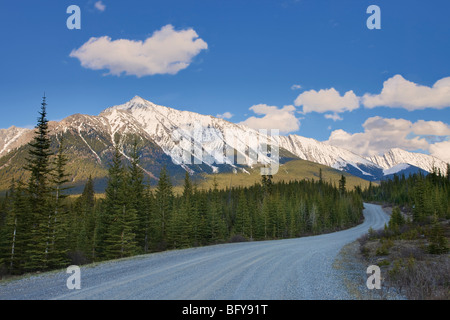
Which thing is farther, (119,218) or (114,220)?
(114,220)

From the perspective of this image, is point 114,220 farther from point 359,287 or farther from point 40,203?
point 359,287

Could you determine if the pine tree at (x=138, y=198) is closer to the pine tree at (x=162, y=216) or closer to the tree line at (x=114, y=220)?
the tree line at (x=114, y=220)

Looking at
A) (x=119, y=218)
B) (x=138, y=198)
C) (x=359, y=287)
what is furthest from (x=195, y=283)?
(x=138, y=198)

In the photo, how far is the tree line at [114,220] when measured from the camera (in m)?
27.0

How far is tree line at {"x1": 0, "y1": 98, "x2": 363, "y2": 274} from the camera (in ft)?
88.7

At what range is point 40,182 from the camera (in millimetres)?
28734

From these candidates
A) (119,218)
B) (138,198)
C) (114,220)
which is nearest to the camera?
(119,218)

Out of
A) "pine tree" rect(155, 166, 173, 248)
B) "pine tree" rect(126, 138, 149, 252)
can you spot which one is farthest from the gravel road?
"pine tree" rect(155, 166, 173, 248)

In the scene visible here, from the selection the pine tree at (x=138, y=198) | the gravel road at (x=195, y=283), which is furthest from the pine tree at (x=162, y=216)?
the gravel road at (x=195, y=283)

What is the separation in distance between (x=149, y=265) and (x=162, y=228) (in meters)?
30.7

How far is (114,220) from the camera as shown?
102 feet

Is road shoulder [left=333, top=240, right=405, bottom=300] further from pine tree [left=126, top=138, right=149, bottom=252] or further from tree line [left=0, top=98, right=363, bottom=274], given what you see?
pine tree [left=126, top=138, right=149, bottom=252]
